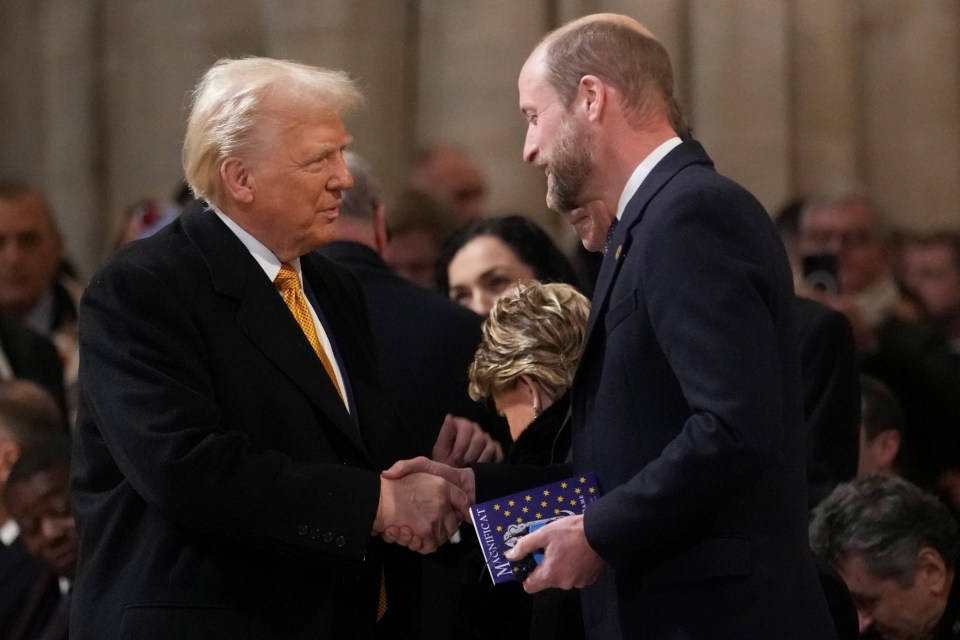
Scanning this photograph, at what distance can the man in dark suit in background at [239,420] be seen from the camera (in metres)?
3.15

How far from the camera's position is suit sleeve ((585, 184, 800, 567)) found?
2.77 meters

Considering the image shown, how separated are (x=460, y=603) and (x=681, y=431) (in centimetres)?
108

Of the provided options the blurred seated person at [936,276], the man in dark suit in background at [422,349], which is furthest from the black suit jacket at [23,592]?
the blurred seated person at [936,276]

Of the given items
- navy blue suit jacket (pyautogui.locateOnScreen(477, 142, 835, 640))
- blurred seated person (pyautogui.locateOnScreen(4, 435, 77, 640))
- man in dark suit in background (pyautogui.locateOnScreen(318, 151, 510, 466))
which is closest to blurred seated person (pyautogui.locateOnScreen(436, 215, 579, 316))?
man in dark suit in background (pyautogui.locateOnScreen(318, 151, 510, 466))

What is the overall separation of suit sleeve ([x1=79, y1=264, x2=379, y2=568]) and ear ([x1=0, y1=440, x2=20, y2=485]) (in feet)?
6.90

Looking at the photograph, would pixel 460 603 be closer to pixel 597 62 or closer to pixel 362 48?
pixel 597 62

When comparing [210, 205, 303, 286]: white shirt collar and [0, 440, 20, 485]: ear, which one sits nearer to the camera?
[210, 205, 303, 286]: white shirt collar

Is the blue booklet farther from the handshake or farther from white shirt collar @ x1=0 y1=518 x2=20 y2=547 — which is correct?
white shirt collar @ x1=0 y1=518 x2=20 y2=547

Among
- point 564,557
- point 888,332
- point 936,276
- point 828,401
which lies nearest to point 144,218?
point 888,332

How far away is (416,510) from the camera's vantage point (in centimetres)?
337

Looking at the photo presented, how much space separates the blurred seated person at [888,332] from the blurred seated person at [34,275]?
328 centimetres

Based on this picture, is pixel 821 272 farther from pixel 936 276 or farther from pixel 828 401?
pixel 936 276

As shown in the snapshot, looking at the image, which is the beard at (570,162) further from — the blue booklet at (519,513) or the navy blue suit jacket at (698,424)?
the blue booklet at (519,513)

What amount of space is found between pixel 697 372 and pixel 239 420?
0.99 metres
